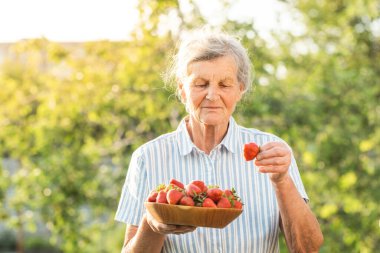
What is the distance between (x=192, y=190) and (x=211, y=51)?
572 millimetres

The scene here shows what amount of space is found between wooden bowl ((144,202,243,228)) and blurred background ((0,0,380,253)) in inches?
145

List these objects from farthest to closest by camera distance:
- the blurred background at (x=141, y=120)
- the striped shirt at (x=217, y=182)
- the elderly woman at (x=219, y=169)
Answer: the blurred background at (x=141, y=120)
the striped shirt at (x=217, y=182)
the elderly woman at (x=219, y=169)

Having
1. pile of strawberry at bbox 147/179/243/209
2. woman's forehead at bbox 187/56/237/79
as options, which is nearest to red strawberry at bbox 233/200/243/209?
pile of strawberry at bbox 147/179/243/209

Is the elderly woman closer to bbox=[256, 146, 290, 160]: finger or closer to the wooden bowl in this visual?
bbox=[256, 146, 290, 160]: finger

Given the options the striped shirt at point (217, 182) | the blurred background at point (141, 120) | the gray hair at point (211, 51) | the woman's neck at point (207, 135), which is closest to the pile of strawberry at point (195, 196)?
the striped shirt at point (217, 182)

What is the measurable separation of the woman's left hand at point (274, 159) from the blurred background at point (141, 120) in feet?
11.6

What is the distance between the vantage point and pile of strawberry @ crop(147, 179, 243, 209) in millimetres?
2486

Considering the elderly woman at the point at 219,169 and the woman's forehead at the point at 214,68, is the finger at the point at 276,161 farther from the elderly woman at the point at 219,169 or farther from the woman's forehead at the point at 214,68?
the woman's forehead at the point at 214,68

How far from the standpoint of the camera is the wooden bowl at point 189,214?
7.98 feet

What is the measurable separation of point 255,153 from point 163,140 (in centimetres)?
52

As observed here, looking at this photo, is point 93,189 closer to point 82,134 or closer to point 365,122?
point 82,134

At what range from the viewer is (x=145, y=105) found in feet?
22.2

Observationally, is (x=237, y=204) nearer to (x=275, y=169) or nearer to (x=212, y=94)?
(x=275, y=169)

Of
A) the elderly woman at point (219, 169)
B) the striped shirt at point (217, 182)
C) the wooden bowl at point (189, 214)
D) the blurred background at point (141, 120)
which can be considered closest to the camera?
the wooden bowl at point (189, 214)
